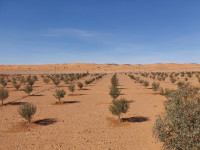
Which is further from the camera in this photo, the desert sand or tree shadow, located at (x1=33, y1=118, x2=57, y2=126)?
tree shadow, located at (x1=33, y1=118, x2=57, y2=126)

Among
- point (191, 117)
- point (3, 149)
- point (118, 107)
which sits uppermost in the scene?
point (191, 117)

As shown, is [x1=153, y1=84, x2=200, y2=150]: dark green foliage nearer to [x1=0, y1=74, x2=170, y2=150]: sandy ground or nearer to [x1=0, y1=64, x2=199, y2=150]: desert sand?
[x1=0, y1=74, x2=170, y2=150]: sandy ground

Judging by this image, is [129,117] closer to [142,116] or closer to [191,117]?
[142,116]

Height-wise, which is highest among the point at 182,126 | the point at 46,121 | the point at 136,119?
the point at 182,126

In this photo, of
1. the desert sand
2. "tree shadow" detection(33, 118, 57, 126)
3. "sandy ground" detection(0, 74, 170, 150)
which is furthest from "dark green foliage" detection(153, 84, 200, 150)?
"tree shadow" detection(33, 118, 57, 126)

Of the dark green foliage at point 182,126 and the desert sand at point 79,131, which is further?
the desert sand at point 79,131

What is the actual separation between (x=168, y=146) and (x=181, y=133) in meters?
0.70

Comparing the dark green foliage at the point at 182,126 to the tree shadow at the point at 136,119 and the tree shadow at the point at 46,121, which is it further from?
the tree shadow at the point at 46,121

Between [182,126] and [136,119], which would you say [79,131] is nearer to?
[136,119]

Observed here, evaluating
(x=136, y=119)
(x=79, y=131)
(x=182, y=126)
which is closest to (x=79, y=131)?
(x=79, y=131)

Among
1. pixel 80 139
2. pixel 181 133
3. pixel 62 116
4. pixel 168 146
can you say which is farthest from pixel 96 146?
pixel 62 116

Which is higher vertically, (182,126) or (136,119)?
(182,126)

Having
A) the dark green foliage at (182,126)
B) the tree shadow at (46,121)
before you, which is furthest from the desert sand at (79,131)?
the dark green foliage at (182,126)

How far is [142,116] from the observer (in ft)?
37.9
